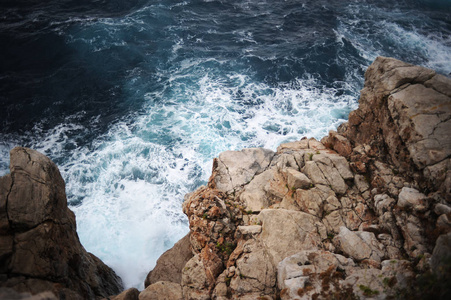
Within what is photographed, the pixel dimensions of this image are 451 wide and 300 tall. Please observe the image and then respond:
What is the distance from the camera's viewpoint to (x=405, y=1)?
1790 inches

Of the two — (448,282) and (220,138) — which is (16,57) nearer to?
(220,138)

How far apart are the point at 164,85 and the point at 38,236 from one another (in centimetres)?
2332

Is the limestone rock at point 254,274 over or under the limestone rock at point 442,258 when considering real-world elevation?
under

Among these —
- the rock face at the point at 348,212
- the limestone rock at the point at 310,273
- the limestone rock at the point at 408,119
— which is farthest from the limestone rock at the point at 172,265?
the limestone rock at the point at 408,119

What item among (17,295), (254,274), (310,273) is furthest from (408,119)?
(17,295)

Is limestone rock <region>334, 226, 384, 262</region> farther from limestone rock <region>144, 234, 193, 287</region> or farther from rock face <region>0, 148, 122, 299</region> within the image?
rock face <region>0, 148, 122, 299</region>

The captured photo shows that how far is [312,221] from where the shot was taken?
12789 mm

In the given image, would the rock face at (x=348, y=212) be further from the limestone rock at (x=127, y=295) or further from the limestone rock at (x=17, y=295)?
the limestone rock at (x=17, y=295)

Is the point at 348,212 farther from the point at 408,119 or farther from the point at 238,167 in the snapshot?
the point at 238,167

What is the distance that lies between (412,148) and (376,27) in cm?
3470

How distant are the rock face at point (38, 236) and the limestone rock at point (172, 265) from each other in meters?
3.03

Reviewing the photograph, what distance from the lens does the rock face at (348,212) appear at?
975 cm

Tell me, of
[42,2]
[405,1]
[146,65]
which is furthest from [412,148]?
[42,2]

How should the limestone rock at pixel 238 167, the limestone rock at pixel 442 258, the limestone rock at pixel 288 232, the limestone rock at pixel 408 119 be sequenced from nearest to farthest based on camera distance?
the limestone rock at pixel 442 258 → the limestone rock at pixel 408 119 → the limestone rock at pixel 288 232 → the limestone rock at pixel 238 167
